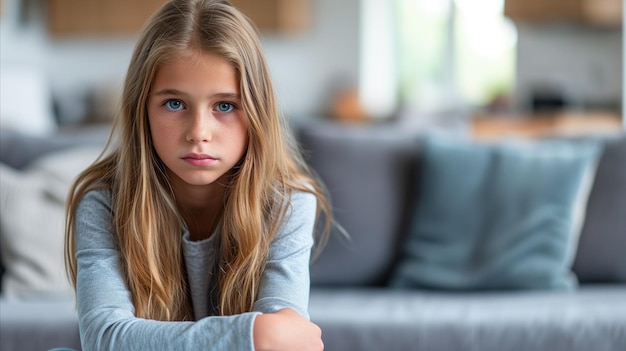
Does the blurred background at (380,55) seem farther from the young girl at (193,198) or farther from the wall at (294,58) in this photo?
the young girl at (193,198)

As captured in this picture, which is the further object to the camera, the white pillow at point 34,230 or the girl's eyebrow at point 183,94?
the white pillow at point 34,230

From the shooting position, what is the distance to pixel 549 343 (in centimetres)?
204

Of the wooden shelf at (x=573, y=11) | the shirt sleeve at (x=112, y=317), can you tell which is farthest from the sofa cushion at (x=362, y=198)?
the wooden shelf at (x=573, y=11)

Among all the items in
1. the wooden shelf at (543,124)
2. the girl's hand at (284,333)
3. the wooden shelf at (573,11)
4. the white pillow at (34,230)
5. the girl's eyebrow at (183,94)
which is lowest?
the wooden shelf at (543,124)

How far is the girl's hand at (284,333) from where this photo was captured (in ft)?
3.93

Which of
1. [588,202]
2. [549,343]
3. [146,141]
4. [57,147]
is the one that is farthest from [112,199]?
[588,202]

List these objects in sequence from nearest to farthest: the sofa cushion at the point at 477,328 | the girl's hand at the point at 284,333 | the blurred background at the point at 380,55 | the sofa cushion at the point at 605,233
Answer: the girl's hand at the point at 284,333 → the sofa cushion at the point at 477,328 → the sofa cushion at the point at 605,233 → the blurred background at the point at 380,55

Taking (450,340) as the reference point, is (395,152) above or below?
above

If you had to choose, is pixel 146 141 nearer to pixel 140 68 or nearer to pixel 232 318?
pixel 140 68

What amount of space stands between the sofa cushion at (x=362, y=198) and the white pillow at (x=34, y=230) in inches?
27.9

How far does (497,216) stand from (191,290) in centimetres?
124

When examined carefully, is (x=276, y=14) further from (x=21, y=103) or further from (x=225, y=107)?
(x=225, y=107)

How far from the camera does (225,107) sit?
4.42 feet

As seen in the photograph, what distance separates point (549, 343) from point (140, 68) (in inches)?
47.5
